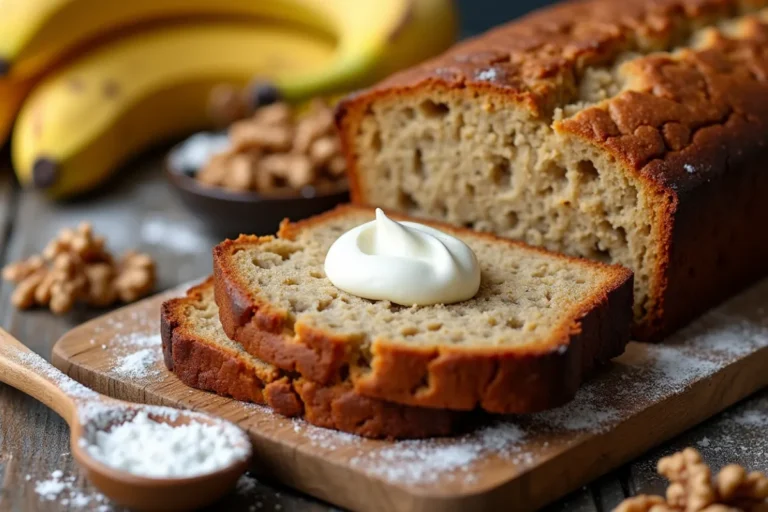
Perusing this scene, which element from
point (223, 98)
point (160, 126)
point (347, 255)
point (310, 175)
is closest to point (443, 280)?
point (347, 255)

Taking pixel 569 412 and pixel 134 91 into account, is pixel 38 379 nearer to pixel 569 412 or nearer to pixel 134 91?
pixel 569 412

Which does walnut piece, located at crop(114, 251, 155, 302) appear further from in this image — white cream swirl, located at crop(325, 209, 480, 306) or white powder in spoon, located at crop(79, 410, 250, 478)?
white powder in spoon, located at crop(79, 410, 250, 478)

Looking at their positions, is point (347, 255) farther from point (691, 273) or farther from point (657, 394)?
point (691, 273)

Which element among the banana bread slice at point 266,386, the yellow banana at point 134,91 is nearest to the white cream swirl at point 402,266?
the banana bread slice at point 266,386

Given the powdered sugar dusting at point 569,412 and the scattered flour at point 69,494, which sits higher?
A: the powdered sugar dusting at point 569,412

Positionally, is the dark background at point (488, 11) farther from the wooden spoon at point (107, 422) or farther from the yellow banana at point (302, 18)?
the wooden spoon at point (107, 422)
